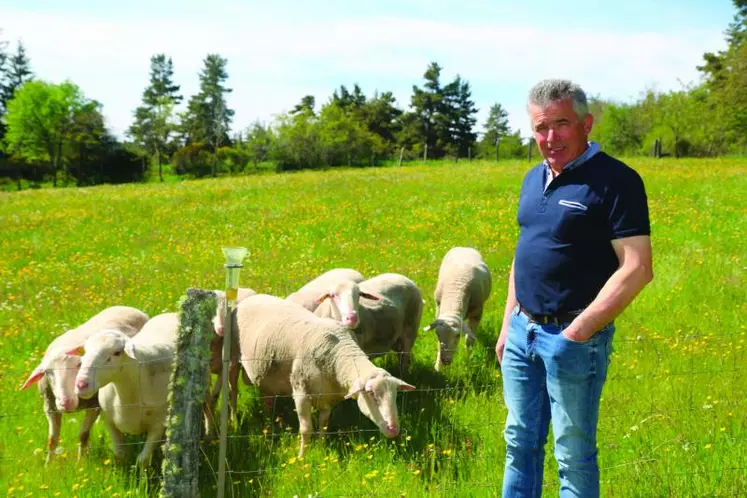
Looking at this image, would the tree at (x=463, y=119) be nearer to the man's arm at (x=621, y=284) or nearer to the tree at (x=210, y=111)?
the tree at (x=210, y=111)

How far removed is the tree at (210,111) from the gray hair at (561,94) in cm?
6486

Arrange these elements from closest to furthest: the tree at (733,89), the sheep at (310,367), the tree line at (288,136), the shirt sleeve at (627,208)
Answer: the shirt sleeve at (627,208) → the sheep at (310,367) → the tree at (733,89) → the tree line at (288,136)

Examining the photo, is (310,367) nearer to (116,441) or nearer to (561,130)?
(116,441)

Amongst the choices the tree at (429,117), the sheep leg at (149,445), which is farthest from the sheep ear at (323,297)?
the tree at (429,117)

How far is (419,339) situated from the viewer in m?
A: 9.02

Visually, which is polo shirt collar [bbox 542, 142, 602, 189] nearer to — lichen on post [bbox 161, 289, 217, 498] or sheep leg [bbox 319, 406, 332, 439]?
lichen on post [bbox 161, 289, 217, 498]

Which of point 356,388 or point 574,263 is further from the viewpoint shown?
point 356,388

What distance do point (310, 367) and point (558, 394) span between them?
3.15 metres

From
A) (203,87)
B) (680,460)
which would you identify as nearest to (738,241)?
(680,460)

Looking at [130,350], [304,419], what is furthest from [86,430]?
[304,419]

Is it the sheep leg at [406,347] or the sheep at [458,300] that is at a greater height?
A: the sheep at [458,300]

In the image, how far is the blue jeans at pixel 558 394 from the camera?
3.16 m

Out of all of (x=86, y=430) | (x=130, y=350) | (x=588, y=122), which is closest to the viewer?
(x=588, y=122)

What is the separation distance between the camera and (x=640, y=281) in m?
2.93
